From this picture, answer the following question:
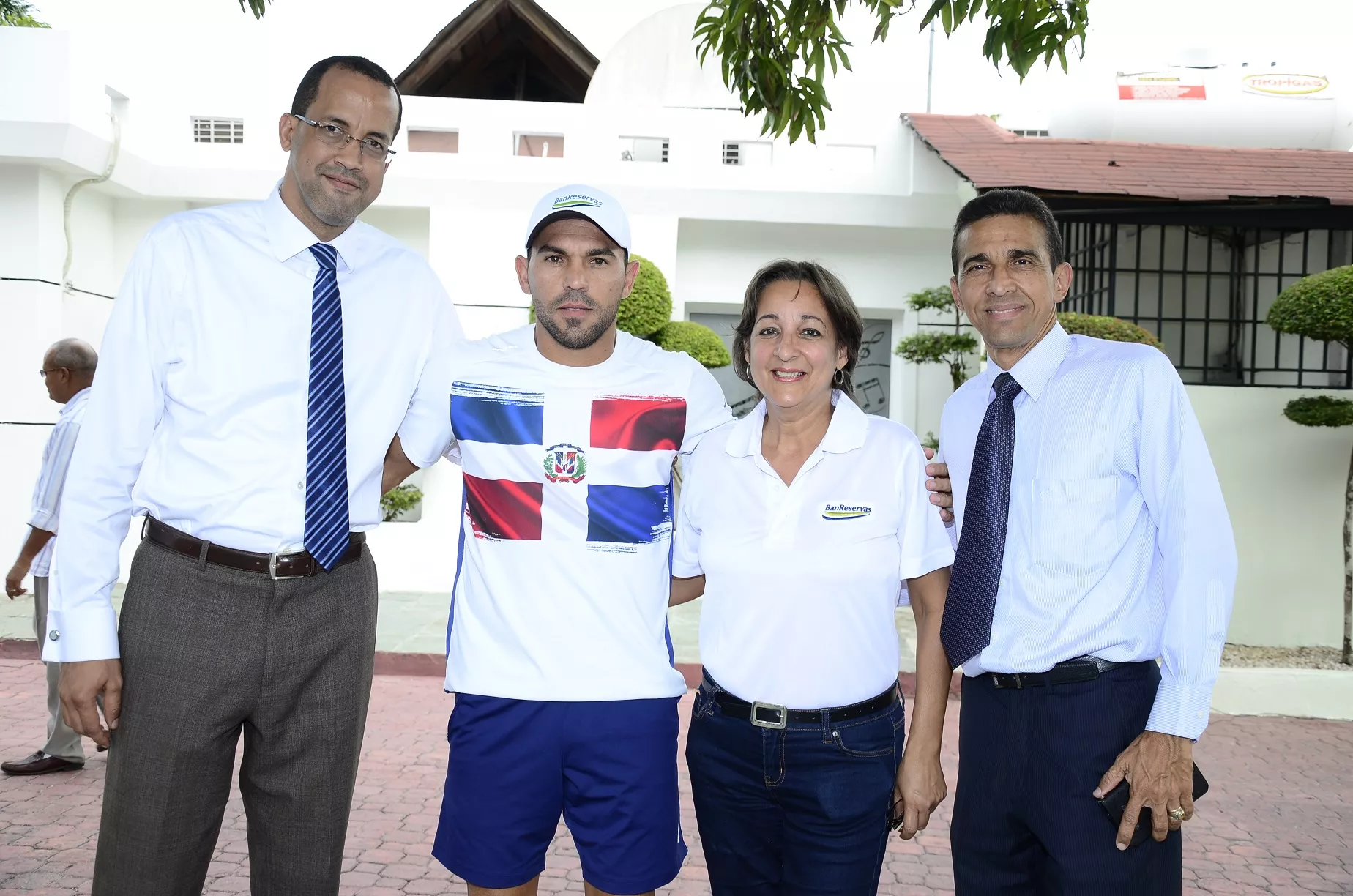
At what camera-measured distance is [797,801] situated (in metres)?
2.56

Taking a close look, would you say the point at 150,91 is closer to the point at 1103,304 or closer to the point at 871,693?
the point at 1103,304

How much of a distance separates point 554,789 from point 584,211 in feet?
4.83

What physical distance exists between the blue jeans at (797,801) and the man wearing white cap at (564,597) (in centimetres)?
20

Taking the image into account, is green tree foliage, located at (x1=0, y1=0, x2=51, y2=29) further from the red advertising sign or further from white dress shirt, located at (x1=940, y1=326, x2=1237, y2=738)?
white dress shirt, located at (x1=940, y1=326, x2=1237, y2=738)

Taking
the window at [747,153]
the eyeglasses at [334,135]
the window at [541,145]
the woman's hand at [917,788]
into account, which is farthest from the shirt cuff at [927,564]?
the window at [541,145]

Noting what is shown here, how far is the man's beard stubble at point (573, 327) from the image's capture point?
2.86 m

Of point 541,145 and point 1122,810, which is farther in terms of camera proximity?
point 541,145

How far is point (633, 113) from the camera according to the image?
1199cm

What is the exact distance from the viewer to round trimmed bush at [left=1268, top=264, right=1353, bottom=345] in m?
7.90

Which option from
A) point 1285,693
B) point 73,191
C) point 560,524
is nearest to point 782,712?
point 560,524

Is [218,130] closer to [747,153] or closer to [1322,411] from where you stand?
[747,153]

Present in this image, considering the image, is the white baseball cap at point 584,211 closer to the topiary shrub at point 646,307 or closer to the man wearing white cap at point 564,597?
the man wearing white cap at point 564,597

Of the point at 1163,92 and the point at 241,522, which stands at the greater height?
the point at 1163,92

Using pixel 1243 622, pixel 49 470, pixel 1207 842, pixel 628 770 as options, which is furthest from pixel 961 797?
pixel 1243 622
